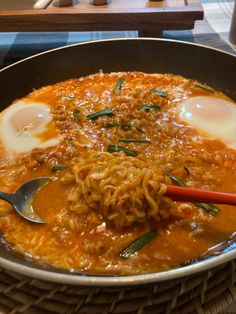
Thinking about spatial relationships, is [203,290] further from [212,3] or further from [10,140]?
[212,3]

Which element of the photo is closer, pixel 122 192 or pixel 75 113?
pixel 122 192

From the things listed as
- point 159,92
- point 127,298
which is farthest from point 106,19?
point 127,298

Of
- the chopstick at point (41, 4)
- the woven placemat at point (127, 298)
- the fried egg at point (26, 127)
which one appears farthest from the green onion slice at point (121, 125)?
the chopstick at point (41, 4)

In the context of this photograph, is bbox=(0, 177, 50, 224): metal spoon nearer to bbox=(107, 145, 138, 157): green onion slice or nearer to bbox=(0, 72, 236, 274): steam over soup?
bbox=(0, 72, 236, 274): steam over soup

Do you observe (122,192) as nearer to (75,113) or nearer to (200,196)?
(200,196)

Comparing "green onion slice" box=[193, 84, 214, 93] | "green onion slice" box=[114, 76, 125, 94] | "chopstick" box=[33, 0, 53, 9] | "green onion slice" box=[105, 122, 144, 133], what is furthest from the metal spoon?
"chopstick" box=[33, 0, 53, 9]

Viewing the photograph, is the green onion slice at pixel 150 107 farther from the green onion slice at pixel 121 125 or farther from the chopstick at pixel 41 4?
the chopstick at pixel 41 4
